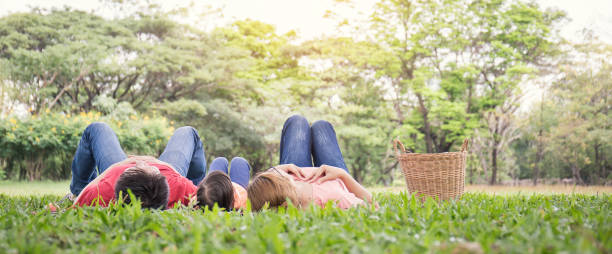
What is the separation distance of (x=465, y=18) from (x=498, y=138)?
3.41 m

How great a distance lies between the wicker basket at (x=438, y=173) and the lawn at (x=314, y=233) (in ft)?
2.42

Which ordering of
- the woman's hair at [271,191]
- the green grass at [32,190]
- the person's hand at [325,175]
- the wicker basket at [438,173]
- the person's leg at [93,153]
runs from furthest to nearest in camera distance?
the green grass at [32,190] < the person's leg at [93,153] < the wicker basket at [438,173] < the person's hand at [325,175] < the woman's hair at [271,191]

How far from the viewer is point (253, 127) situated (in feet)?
34.6

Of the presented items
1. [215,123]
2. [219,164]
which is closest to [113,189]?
[219,164]

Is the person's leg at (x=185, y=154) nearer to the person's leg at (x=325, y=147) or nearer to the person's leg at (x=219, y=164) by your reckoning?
the person's leg at (x=219, y=164)

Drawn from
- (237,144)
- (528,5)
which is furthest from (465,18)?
(237,144)

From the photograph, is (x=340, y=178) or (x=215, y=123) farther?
(x=215, y=123)

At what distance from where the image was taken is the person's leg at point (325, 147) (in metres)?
2.55

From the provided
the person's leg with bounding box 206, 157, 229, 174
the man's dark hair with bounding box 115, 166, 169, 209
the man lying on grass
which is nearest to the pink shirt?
the man lying on grass

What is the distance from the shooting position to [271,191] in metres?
1.76

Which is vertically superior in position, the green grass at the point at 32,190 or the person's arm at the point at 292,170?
the person's arm at the point at 292,170

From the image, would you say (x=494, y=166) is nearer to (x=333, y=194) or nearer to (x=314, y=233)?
(x=333, y=194)

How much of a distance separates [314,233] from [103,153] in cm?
191

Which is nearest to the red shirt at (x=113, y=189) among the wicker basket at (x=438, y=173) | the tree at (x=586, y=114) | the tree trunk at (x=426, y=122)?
the wicker basket at (x=438, y=173)
